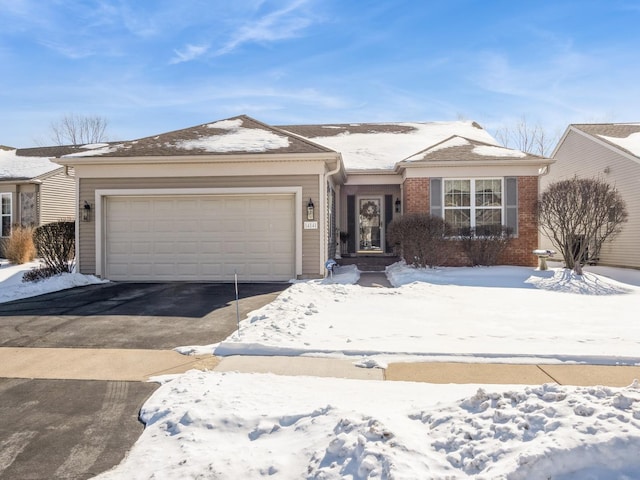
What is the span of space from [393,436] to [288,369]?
2.21 meters

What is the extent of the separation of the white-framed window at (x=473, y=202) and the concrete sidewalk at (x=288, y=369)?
9.26 metres

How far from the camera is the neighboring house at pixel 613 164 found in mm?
15086

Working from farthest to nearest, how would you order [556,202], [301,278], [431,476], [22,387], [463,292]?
[556,202] → [301,278] → [463,292] → [22,387] → [431,476]

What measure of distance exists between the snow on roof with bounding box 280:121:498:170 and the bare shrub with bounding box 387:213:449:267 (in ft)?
11.3

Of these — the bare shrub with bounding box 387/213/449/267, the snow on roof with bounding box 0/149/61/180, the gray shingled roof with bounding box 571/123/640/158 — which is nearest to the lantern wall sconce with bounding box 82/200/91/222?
the bare shrub with bounding box 387/213/449/267

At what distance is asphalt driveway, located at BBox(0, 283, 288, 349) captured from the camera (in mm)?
6023

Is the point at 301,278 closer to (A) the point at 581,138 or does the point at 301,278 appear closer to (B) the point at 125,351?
(B) the point at 125,351

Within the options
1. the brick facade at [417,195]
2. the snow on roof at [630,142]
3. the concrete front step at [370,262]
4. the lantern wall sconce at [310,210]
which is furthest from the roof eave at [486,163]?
the snow on roof at [630,142]

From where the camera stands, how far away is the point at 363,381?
4418mm

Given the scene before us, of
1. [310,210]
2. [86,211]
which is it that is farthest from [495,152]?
[86,211]

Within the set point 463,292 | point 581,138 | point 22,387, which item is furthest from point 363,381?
point 581,138

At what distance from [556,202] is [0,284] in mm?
15027

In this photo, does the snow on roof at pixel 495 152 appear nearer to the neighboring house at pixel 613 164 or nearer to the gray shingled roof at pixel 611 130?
the neighboring house at pixel 613 164

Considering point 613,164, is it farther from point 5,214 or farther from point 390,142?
point 5,214
